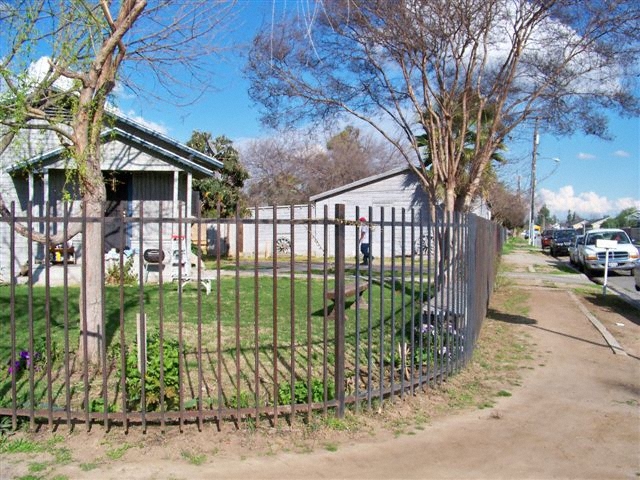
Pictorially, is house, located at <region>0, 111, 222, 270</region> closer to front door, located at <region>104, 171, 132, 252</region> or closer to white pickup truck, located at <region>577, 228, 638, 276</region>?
front door, located at <region>104, 171, 132, 252</region>

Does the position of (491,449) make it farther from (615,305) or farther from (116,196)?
(116,196)

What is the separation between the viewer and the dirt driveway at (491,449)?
4172 millimetres

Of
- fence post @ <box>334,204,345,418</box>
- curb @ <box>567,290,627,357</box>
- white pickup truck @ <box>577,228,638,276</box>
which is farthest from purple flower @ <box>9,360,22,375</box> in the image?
white pickup truck @ <box>577,228,638,276</box>

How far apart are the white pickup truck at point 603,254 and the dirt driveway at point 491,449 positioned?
16.4 metres

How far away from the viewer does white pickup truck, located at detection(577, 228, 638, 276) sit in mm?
22188

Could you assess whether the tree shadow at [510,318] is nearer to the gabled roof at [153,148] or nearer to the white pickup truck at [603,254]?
the gabled roof at [153,148]

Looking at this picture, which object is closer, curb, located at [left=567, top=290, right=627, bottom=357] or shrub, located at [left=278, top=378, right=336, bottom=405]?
shrub, located at [left=278, top=378, right=336, bottom=405]

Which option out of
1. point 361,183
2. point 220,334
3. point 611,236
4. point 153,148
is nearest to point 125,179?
point 153,148

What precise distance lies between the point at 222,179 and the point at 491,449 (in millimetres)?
29779

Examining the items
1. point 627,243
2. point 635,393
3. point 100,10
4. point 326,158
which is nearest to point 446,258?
point 635,393

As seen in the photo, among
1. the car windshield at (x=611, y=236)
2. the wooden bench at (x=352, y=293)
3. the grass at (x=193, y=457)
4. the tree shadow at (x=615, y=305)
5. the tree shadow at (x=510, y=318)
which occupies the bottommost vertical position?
the grass at (x=193, y=457)

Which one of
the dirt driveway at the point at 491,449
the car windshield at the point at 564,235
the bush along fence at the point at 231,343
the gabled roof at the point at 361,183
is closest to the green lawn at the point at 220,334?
the bush along fence at the point at 231,343

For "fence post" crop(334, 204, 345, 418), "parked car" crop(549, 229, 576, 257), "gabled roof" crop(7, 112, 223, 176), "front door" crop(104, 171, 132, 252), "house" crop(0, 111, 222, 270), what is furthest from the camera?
"parked car" crop(549, 229, 576, 257)

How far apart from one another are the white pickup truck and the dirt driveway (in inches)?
646
